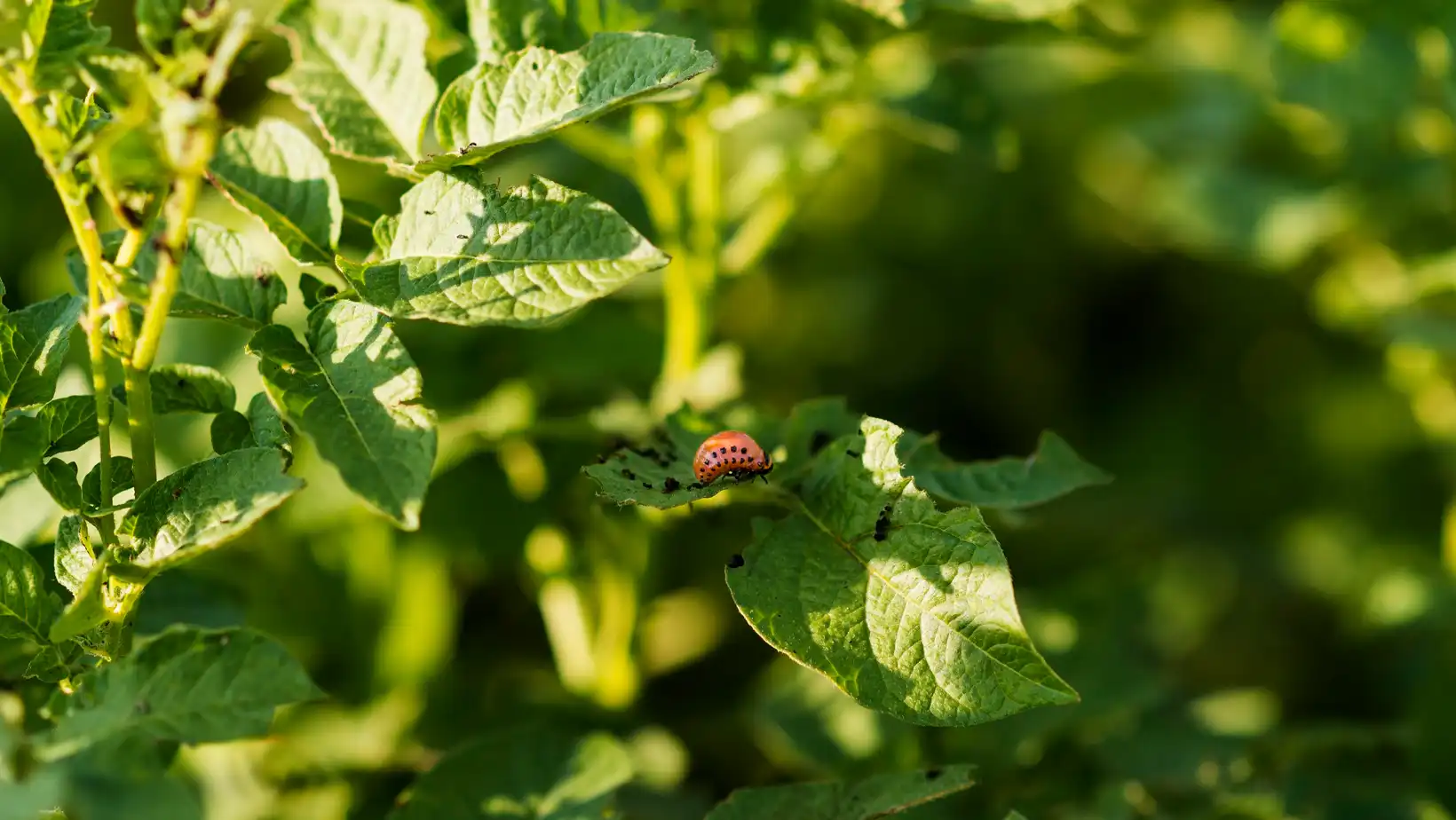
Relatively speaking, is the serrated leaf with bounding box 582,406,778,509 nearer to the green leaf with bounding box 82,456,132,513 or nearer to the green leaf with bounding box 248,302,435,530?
the green leaf with bounding box 248,302,435,530

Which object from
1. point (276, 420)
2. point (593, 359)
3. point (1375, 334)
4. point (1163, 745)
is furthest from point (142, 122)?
point (1375, 334)

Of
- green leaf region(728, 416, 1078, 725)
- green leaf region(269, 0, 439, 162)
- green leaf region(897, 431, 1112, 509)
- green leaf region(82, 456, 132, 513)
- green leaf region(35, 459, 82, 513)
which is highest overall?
green leaf region(269, 0, 439, 162)

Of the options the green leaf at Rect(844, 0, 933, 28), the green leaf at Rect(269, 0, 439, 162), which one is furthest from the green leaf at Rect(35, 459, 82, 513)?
the green leaf at Rect(844, 0, 933, 28)

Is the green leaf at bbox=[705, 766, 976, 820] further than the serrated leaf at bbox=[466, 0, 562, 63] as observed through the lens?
No

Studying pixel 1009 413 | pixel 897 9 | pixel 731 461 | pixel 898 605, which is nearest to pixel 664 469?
pixel 731 461

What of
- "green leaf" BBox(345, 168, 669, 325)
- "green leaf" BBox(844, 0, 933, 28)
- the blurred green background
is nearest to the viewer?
"green leaf" BBox(345, 168, 669, 325)

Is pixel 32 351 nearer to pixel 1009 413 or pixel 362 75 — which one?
pixel 362 75

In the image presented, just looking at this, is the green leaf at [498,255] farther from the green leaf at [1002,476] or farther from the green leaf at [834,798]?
the green leaf at [834,798]

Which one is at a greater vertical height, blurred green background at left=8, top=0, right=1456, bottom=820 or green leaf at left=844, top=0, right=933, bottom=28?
green leaf at left=844, top=0, right=933, bottom=28
